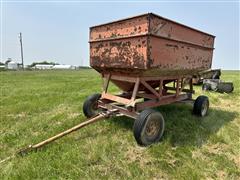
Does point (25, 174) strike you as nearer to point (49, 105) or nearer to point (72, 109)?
point (72, 109)

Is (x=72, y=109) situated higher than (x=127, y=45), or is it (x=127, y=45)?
(x=127, y=45)

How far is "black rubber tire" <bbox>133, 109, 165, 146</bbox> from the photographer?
347 cm

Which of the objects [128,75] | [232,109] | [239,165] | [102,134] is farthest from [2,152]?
[232,109]

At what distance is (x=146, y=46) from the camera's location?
12.0 feet

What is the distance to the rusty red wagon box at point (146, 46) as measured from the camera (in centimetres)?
370

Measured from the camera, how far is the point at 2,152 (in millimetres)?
3369

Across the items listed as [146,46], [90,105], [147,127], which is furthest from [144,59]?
[90,105]

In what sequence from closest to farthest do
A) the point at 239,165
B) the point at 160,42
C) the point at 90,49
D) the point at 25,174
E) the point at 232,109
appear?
1. the point at 25,174
2. the point at 239,165
3. the point at 160,42
4. the point at 90,49
5. the point at 232,109

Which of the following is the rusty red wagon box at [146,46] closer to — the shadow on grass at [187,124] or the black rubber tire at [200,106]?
the black rubber tire at [200,106]

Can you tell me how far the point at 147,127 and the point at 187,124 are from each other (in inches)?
61.9

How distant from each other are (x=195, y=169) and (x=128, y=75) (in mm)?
2280

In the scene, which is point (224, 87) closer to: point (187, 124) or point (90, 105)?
point (187, 124)

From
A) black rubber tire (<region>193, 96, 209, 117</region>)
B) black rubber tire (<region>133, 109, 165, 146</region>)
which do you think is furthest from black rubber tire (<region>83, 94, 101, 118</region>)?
black rubber tire (<region>193, 96, 209, 117</region>)

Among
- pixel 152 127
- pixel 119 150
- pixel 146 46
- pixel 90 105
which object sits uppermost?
pixel 146 46
